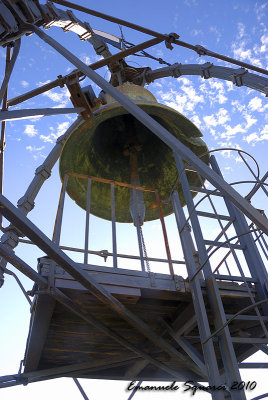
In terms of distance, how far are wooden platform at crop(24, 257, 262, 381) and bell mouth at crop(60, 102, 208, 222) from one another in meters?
2.34

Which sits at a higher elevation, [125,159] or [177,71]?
[177,71]

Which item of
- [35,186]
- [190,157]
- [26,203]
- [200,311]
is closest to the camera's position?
[190,157]

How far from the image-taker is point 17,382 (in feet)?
16.5

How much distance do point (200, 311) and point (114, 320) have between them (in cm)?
145

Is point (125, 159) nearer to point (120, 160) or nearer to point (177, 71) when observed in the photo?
point (120, 160)

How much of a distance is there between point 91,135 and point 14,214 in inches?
149

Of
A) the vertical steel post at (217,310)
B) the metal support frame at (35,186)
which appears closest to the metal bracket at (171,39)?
the vertical steel post at (217,310)

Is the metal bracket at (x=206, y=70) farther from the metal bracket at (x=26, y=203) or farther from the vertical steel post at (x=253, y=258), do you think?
the metal bracket at (x=26, y=203)

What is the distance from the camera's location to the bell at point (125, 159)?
20.4 feet

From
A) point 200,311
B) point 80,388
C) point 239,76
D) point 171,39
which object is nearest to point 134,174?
point 171,39

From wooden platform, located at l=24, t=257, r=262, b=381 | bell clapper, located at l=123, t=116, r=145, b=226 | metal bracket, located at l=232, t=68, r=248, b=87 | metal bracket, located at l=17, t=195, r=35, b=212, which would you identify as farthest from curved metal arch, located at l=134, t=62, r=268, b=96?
wooden platform, located at l=24, t=257, r=262, b=381

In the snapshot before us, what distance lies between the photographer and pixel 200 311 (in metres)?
3.96

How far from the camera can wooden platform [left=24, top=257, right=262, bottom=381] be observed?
4204mm

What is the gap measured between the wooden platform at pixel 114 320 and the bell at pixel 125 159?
1824 millimetres
